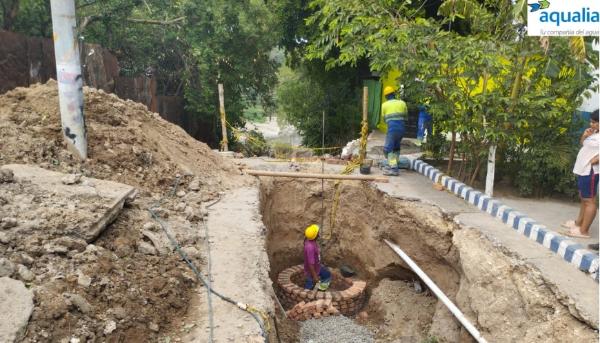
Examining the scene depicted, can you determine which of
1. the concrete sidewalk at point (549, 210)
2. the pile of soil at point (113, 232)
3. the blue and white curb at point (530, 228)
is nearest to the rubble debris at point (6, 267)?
the pile of soil at point (113, 232)

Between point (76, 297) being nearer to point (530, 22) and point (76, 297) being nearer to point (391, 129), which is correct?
point (530, 22)

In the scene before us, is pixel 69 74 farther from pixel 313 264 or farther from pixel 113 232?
pixel 313 264

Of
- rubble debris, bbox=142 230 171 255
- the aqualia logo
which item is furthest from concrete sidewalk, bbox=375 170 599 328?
rubble debris, bbox=142 230 171 255

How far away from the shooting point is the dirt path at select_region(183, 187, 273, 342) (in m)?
3.54

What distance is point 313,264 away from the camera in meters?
7.41

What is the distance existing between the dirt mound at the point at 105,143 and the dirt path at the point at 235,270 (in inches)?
41.7

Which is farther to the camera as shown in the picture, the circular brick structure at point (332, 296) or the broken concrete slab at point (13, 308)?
the circular brick structure at point (332, 296)

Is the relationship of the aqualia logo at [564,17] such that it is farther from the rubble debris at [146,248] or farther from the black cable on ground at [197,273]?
the rubble debris at [146,248]

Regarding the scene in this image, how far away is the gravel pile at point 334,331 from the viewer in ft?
21.4

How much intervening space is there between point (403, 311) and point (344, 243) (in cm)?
181

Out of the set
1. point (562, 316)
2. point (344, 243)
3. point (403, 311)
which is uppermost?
point (562, 316)

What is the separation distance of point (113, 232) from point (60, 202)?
0.53 metres

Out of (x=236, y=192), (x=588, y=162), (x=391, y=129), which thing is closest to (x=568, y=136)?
(x=588, y=162)

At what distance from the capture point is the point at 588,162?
5008mm
